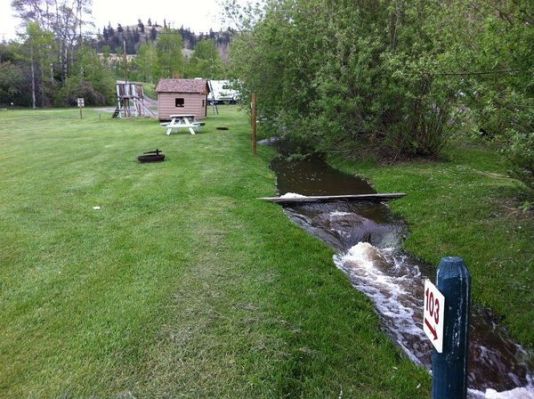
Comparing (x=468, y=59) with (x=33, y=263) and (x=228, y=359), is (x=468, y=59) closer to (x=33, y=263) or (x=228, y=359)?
(x=228, y=359)

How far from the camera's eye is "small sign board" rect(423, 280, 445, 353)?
1767mm

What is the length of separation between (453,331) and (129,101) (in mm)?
32642

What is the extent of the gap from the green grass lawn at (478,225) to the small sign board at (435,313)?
3.37 m

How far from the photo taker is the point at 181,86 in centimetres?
2639

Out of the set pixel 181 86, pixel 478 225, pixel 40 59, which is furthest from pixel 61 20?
pixel 478 225

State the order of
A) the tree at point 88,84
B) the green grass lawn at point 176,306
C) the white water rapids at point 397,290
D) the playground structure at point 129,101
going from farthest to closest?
the tree at point 88,84
the playground structure at point 129,101
the white water rapids at point 397,290
the green grass lawn at point 176,306

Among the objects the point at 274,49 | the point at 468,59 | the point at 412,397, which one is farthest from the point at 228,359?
the point at 274,49

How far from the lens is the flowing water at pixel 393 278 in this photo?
4023mm

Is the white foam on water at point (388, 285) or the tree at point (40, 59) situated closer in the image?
the white foam on water at point (388, 285)

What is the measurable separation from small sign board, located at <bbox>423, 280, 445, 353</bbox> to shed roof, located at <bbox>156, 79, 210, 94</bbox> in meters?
25.9

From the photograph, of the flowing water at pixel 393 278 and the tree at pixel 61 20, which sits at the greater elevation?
the tree at pixel 61 20

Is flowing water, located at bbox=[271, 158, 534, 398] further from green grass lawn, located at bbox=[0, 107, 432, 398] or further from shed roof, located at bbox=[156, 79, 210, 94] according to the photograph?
shed roof, located at bbox=[156, 79, 210, 94]

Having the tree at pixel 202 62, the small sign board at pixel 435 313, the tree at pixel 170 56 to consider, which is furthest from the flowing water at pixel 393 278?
the tree at pixel 170 56

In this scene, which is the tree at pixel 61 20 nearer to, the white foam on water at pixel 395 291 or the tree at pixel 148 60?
the tree at pixel 148 60
